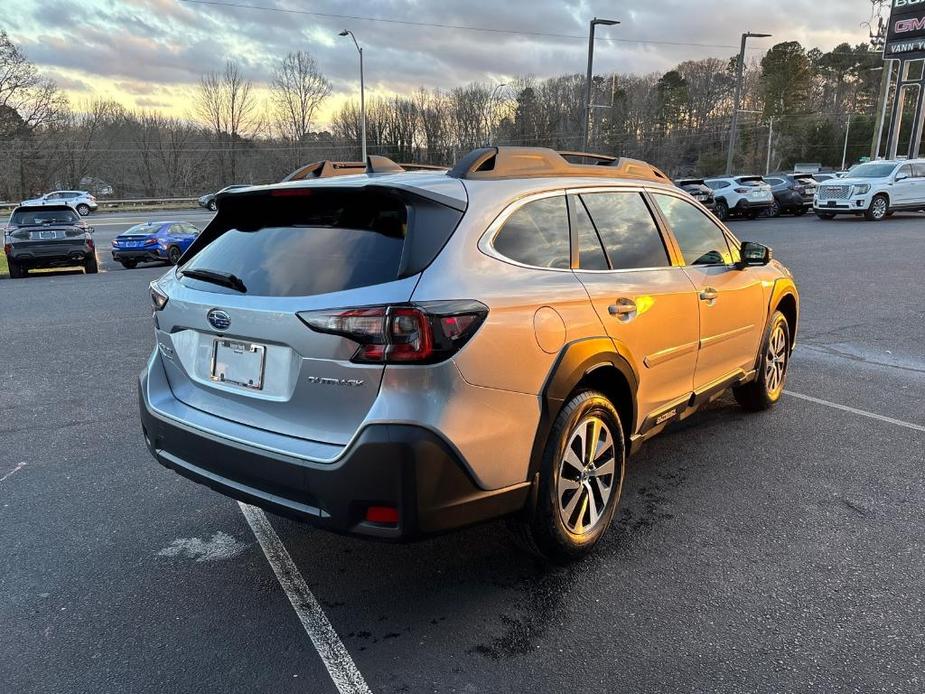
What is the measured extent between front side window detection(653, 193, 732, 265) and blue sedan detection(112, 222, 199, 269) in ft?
56.2

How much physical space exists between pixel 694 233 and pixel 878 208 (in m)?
23.5

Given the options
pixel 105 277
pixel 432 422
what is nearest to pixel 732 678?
pixel 432 422

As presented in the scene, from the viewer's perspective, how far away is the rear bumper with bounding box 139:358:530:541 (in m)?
2.30

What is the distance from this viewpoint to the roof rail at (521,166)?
9.58ft

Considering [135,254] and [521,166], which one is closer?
[521,166]

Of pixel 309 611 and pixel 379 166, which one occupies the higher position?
pixel 379 166

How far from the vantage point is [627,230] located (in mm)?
3521

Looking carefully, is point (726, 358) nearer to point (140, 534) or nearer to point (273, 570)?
point (273, 570)

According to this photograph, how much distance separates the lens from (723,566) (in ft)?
9.96

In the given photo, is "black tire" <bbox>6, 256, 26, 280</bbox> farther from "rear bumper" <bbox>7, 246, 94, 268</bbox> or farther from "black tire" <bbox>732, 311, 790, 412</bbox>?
"black tire" <bbox>732, 311, 790, 412</bbox>

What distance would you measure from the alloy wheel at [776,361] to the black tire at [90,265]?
16210 millimetres

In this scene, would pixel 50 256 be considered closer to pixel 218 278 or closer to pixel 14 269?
pixel 14 269

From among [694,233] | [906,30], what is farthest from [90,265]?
[906,30]

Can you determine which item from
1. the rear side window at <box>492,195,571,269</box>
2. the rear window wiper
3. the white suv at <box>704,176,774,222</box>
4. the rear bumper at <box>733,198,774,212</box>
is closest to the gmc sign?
the white suv at <box>704,176,774,222</box>
